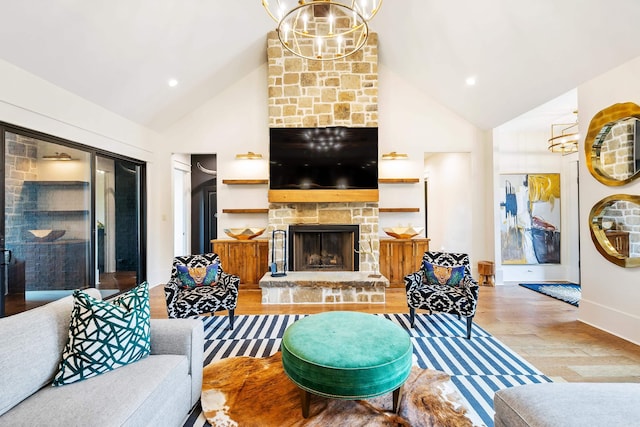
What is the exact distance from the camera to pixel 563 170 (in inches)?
216

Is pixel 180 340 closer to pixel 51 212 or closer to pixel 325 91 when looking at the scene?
pixel 51 212

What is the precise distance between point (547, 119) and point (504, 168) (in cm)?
101

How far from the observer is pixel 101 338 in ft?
5.11

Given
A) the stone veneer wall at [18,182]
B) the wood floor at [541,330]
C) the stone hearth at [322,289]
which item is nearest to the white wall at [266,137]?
the wood floor at [541,330]

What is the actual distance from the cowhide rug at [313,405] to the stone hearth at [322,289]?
1.83 metres

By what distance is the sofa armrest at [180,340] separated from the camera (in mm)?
1808

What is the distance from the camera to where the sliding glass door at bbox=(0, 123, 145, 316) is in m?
2.90

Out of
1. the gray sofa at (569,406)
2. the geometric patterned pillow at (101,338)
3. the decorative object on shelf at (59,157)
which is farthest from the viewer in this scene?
the decorative object on shelf at (59,157)

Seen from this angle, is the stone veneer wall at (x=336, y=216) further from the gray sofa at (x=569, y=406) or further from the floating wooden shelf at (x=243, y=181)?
the gray sofa at (x=569, y=406)

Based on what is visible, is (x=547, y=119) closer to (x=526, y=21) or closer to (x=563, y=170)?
(x=563, y=170)

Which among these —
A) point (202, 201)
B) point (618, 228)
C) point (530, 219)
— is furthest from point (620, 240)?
point (202, 201)

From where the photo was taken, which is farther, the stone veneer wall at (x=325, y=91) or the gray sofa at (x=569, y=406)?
the stone veneer wall at (x=325, y=91)

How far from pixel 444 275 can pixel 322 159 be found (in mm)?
2541

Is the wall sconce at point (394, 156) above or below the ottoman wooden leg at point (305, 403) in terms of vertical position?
above
